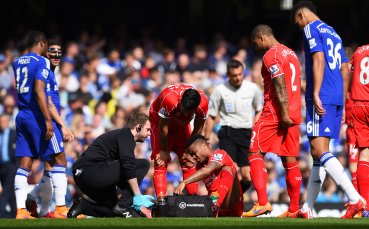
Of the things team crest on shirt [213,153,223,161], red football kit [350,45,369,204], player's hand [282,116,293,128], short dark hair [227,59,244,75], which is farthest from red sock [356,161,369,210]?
short dark hair [227,59,244,75]

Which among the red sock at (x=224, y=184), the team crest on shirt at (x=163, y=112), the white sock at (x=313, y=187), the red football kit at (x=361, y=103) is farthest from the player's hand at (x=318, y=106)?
the team crest on shirt at (x=163, y=112)

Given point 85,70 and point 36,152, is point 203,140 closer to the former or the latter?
point 36,152

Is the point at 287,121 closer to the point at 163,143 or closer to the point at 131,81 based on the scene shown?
the point at 163,143

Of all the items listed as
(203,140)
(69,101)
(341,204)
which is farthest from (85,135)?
(203,140)

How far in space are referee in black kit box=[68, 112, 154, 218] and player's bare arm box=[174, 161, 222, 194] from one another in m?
0.46

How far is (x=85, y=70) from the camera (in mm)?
22203

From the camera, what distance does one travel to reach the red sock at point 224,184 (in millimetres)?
13469

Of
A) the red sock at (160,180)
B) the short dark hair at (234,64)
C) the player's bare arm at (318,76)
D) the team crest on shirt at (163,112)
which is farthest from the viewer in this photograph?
the short dark hair at (234,64)

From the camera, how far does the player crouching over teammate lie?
13.4 m

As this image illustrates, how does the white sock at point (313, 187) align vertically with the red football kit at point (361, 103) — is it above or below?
below

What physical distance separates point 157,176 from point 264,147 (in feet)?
5.81

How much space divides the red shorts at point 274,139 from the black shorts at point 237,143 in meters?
3.11

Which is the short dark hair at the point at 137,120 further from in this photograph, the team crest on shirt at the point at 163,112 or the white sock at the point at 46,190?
the white sock at the point at 46,190

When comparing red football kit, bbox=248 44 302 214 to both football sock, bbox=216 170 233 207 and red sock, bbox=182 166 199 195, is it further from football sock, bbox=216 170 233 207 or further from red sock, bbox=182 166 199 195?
red sock, bbox=182 166 199 195
